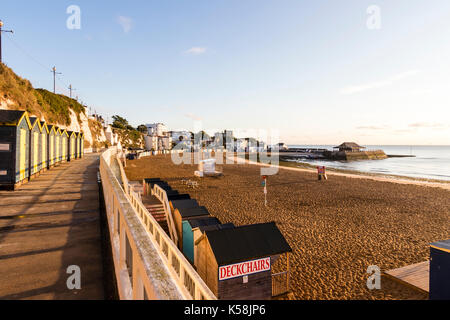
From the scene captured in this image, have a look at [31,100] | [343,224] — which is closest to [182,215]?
[343,224]

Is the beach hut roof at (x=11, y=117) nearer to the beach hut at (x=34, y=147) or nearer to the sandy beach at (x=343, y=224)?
the beach hut at (x=34, y=147)

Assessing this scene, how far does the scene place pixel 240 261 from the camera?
23.8 ft

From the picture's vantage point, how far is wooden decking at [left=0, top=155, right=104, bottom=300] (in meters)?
4.98

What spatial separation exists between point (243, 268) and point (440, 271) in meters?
5.83

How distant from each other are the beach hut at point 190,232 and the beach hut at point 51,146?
16.8m

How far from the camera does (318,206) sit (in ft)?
66.5

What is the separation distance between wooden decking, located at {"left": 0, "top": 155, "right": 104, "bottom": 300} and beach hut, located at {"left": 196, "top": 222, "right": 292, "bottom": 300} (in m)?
3.18

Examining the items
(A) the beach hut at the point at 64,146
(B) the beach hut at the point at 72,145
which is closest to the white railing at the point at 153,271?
(A) the beach hut at the point at 64,146

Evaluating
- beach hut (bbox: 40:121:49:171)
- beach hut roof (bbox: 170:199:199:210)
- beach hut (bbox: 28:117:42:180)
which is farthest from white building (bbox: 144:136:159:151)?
beach hut roof (bbox: 170:199:199:210)

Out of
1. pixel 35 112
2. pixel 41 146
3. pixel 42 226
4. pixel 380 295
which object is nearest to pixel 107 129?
pixel 35 112

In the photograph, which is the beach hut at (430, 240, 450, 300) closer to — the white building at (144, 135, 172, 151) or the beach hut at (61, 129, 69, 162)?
the beach hut at (61, 129, 69, 162)
